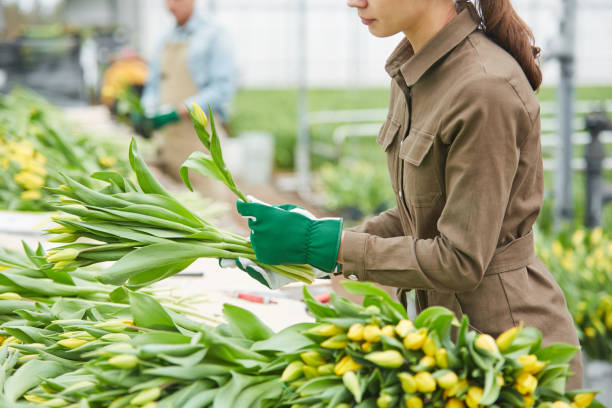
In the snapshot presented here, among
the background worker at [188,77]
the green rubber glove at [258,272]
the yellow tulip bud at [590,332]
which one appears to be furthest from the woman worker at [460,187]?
the background worker at [188,77]

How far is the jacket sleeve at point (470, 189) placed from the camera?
3.60 ft

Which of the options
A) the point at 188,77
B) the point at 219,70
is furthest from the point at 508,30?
the point at 188,77

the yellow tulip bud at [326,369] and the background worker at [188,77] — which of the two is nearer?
the yellow tulip bud at [326,369]

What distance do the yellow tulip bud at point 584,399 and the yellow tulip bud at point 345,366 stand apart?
0.28 m

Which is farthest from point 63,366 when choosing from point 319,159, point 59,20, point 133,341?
point 59,20

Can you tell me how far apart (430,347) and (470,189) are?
0.30m

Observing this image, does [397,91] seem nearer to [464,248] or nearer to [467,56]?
[467,56]

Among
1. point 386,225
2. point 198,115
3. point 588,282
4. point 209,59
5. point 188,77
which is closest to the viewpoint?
point 198,115

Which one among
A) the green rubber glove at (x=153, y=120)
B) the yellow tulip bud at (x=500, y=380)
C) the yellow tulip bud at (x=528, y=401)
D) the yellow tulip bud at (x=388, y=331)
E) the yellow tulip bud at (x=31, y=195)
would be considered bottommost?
the green rubber glove at (x=153, y=120)

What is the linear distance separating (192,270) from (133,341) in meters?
0.88

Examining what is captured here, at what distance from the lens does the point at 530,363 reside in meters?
0.90

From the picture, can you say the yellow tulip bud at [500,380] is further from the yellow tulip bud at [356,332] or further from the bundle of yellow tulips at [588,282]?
the bundle of yellow tulips at [588,282]

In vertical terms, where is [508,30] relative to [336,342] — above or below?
above

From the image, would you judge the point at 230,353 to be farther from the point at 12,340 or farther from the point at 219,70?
the point at 219,70
